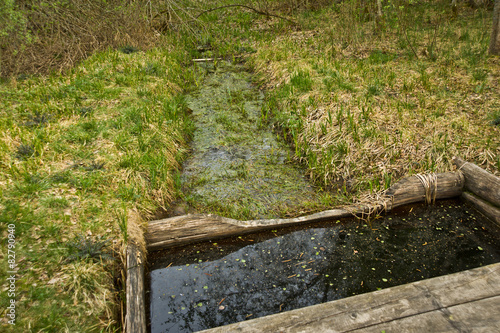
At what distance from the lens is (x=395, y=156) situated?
4.60 meters

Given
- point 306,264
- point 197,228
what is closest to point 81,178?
point 197,228

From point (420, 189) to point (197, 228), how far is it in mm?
2772

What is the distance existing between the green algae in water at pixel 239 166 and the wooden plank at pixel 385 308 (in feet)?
6.31

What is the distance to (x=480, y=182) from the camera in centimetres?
403

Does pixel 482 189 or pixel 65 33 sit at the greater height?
pixel 65 33

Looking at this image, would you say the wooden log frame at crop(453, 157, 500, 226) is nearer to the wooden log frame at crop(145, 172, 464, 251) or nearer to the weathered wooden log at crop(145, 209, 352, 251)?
the wooden log frame at crop(145, 172, 464, 251)

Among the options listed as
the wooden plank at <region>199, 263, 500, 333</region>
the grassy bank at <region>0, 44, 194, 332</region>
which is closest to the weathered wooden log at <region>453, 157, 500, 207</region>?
the wooden plank at <region>199, 263, 500, 333</region>

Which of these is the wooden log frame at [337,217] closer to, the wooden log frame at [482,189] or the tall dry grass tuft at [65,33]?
the wooden log frame at [482,189]

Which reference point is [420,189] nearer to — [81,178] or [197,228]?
[197,228]

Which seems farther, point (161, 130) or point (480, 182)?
point (161, 130)

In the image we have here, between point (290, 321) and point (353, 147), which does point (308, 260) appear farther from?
point (353, 147)

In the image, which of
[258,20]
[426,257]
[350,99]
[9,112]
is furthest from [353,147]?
[258,20]

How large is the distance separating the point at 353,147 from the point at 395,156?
Answer: 1.88 feet

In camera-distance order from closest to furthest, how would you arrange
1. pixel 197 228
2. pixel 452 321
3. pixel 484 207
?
pixel 452 321
pixel 197 228
pixel 484 207
